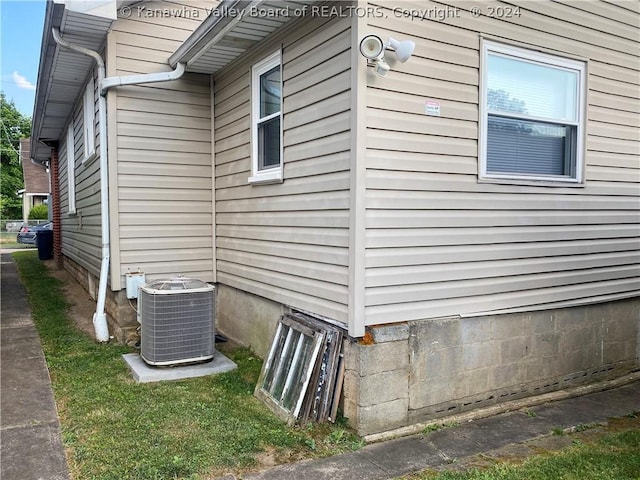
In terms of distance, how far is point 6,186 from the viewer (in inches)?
1658

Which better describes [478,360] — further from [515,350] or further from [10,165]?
[10,165]

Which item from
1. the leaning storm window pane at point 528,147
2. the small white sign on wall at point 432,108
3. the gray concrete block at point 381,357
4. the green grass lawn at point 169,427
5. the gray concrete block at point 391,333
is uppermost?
the small white sign on wall at point 432,108

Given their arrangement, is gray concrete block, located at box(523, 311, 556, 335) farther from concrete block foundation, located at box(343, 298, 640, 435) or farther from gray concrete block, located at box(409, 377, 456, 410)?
gray concrete block, located at box(409, 377, 456, 410)

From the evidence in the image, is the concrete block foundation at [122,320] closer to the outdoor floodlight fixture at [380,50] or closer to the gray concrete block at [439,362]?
the gray concrete block at [439,362]

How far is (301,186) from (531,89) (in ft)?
7.37

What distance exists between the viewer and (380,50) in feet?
11.4

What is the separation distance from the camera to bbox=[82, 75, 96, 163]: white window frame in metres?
6.96

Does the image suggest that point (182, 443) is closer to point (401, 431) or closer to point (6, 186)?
point (401, 431)

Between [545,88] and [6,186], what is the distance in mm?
47222

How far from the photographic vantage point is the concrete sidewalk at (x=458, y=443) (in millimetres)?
3150

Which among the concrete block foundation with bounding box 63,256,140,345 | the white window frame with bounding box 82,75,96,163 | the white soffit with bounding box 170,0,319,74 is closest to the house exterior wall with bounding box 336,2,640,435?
the white soffit with bounding box 170,0,319,74

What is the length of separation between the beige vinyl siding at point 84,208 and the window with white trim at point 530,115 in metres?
4.79

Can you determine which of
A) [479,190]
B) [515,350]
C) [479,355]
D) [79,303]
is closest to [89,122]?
[79,303]

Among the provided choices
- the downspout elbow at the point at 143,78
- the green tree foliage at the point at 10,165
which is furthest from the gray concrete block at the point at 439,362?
the green tree foliage at the point at 10,165
